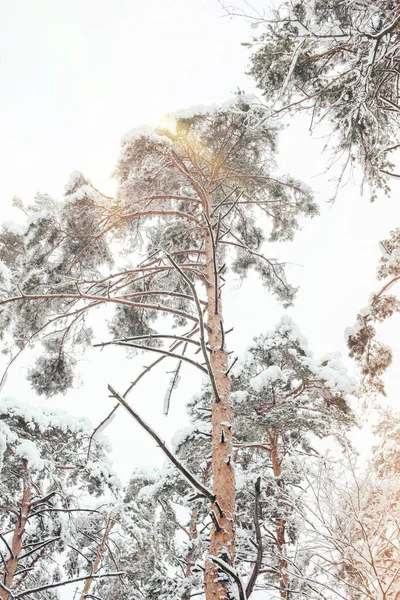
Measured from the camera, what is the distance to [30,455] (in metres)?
7.08

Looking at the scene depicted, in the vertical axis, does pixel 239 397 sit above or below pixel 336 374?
below

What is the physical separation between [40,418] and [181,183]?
633 centimetres

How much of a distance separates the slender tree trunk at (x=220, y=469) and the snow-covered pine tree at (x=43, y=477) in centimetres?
469

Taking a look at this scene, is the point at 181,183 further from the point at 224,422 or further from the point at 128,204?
the point at 224,422

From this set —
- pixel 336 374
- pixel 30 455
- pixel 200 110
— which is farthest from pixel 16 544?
pixel 200 110

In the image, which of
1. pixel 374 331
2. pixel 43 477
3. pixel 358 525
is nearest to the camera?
pixel 358 525

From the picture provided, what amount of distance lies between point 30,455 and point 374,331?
263 inches

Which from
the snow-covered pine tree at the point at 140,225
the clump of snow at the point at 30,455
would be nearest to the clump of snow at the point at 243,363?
the snow-covered pine tree at the point at 140,225

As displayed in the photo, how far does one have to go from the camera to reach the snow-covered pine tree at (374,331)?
5.08 m

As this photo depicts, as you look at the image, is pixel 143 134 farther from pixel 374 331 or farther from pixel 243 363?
pixel 243 363

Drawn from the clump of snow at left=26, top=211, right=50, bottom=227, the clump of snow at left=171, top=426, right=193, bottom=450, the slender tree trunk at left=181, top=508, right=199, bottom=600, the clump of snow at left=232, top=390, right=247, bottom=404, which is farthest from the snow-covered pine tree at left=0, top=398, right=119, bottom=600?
the clump of snow at left=26, top=211, right=50, bottom=227

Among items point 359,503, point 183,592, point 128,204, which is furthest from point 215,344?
point 183,592

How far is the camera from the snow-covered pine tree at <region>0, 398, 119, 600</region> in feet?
23.5

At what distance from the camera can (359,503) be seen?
4176 millimetres
